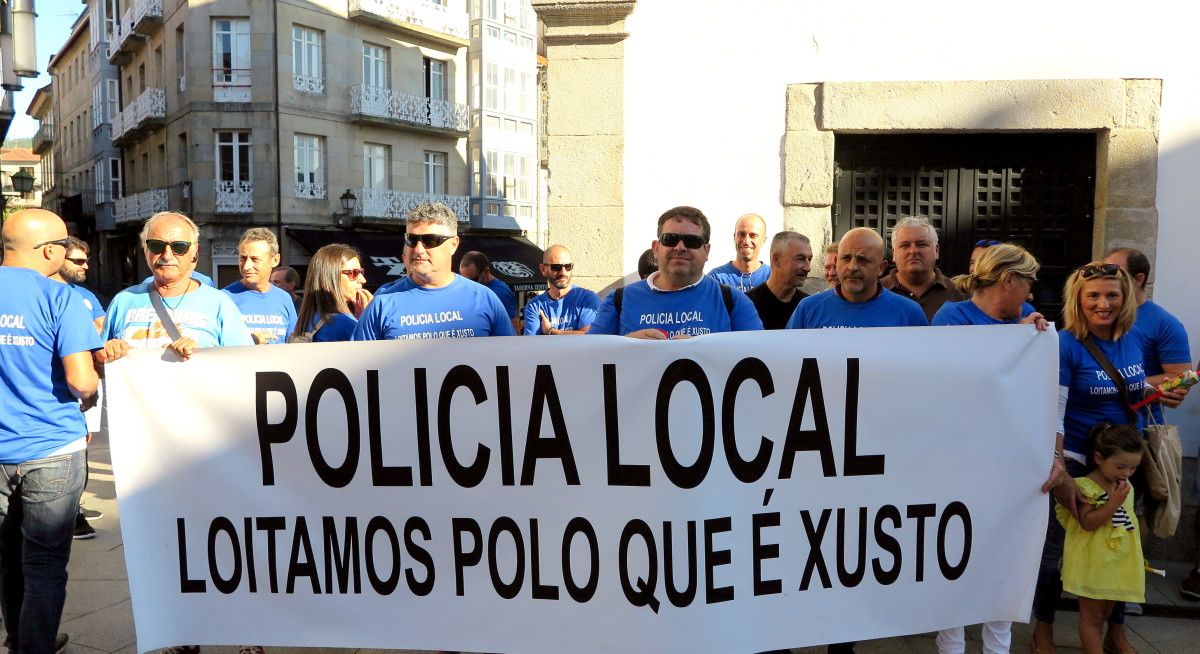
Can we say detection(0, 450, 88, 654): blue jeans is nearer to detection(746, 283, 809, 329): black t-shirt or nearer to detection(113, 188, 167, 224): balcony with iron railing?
detection(746, 283, 809, 329): black t-shirt

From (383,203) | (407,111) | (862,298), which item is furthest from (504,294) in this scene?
(407,111)

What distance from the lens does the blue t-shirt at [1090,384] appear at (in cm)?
357

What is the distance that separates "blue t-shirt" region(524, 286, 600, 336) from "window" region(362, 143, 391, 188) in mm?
22001

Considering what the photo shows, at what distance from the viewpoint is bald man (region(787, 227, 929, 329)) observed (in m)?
3.52

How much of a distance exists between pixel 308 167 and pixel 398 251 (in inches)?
139

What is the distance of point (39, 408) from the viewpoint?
3.14 metres

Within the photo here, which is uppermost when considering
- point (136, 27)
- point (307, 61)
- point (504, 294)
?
point (136, 27)

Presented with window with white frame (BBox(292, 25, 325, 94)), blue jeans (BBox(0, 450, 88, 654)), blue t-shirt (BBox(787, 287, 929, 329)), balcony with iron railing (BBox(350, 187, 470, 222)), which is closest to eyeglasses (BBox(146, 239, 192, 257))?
blue jeans (BBox(0, 450, 88, 654))

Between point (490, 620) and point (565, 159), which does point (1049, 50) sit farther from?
point (490, 620)

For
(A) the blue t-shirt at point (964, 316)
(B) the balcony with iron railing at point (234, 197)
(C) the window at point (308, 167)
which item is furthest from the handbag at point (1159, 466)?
(C) the window at point (308, 167)

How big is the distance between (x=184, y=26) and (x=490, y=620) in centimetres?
2649

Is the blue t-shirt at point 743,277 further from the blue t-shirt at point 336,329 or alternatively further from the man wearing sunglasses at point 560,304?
the blue t-shirt at point 336,329

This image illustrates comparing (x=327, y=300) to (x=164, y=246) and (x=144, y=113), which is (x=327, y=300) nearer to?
(x=164, y=246)

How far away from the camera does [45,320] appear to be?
123 inches
